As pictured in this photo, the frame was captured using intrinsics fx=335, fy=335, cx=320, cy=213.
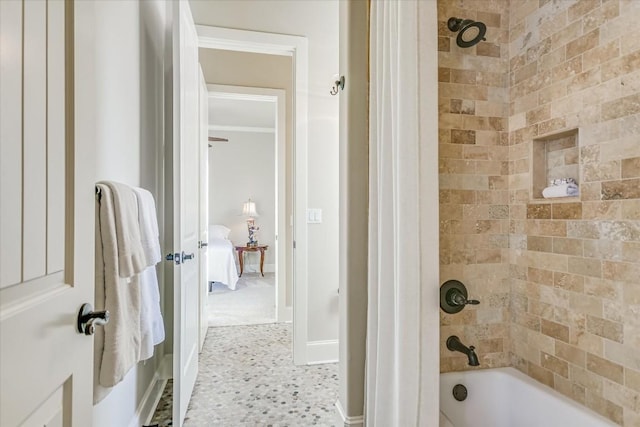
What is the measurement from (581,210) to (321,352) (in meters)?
2.17

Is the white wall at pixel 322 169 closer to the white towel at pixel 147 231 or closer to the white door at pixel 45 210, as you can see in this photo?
the white towel at pixel 147 231

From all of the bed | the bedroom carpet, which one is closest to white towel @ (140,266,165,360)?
the bedroom carpet

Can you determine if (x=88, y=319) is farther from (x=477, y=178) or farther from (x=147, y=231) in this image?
(x=477, y=178)

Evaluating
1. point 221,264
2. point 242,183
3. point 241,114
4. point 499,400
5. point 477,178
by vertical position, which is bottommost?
point 499,400

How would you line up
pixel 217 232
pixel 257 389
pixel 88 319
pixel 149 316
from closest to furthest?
pixel 88 319 < pixel 149 316 < pixel 257 389 < pixel 217 232

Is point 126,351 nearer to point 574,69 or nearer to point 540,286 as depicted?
point 540,286

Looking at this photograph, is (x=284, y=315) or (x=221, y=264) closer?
(x=284, y=315)

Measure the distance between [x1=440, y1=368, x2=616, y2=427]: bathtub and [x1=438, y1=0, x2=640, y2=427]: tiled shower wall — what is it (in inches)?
A: 2.8

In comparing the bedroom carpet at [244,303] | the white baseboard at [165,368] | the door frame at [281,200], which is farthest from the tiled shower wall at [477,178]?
the bedroom carpet at [244,303]

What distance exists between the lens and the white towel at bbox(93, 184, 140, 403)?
1.21 metres

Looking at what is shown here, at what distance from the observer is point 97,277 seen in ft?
3.94

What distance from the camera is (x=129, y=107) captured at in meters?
1.78

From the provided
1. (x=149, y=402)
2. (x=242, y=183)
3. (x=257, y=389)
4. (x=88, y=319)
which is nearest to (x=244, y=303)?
(x=257, y=389)

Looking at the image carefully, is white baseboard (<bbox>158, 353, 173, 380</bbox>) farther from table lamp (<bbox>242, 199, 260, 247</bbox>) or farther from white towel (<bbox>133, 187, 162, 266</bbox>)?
table lamp (<bbox>242, 199, 260, 247</bbox>)
